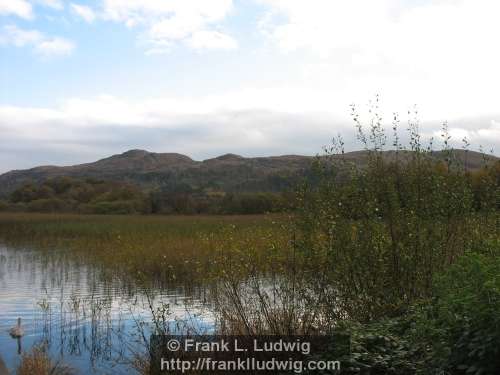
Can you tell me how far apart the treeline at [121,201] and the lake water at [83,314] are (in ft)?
40.4

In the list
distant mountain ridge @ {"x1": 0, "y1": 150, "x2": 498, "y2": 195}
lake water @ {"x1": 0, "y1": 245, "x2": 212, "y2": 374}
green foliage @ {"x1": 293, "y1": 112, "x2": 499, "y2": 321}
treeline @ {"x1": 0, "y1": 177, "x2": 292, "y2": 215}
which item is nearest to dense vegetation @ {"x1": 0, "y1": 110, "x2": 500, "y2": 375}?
green foliage @ {"x1": 293, "y1": 112, "x2": 499, "y2": 321}

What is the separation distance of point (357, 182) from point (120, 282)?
363 inches

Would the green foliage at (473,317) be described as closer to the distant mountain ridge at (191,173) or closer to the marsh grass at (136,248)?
the marsh grass at (136,248)

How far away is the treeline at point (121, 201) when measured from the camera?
46.6 metres

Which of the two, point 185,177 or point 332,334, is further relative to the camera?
point 185,177

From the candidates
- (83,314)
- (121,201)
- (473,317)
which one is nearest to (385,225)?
(473,317)

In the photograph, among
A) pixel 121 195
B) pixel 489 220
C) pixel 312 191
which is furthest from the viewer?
pixel 121 195

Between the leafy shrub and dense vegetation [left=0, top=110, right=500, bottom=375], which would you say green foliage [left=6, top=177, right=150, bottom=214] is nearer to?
dense vegetation [left=0, top=110, right=500, bottom=375]

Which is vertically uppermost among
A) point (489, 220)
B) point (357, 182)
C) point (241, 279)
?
point (357, 182)

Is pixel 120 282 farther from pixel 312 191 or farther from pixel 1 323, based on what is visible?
pixel 312 191

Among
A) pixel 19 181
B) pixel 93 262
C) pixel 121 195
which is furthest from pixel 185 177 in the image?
pixel 93 262

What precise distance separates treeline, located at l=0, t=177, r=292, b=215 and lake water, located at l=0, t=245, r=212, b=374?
40.4 feet

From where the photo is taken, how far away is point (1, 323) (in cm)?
1238

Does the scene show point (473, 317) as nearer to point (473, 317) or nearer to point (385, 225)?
point (473, 317)
